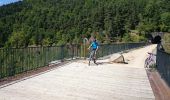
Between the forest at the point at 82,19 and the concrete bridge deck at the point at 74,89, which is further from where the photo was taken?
the forest at the point at 82,19

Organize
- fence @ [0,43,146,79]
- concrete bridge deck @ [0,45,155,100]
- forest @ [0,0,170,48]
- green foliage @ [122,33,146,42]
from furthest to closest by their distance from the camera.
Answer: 1. green foliage @ [122,33,146,42]
2. forest @ [0,0,170,48]
3. fence @ [0,43,146,79]
4. concrete bridge deck @ [0,45,155,100]

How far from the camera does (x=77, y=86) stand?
40.7ft

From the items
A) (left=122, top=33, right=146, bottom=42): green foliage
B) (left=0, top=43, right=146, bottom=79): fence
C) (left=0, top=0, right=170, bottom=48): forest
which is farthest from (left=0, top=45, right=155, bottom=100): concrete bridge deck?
(left=122, top=33, right=146, bottom=42): green foliage

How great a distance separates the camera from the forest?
12675 centimetres

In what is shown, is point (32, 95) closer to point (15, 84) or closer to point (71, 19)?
point (15, 84)

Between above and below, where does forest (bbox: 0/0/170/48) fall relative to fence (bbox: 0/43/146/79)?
above

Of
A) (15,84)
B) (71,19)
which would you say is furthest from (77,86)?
(71,19)

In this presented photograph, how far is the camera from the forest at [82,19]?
127m

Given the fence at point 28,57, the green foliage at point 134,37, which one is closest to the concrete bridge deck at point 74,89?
the fence at point 28,57

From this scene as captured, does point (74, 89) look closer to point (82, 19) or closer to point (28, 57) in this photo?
point (28, 57)

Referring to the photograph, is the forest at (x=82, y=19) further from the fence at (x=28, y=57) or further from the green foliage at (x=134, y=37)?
the fence at (x=28, y=57)

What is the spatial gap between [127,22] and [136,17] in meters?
5.82

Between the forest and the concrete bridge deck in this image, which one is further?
the forest

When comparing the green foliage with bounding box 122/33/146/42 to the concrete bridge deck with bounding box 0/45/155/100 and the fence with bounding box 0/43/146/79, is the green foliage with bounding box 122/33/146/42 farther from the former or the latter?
the concrete bridge deck with bounding box 0/45/155/100
